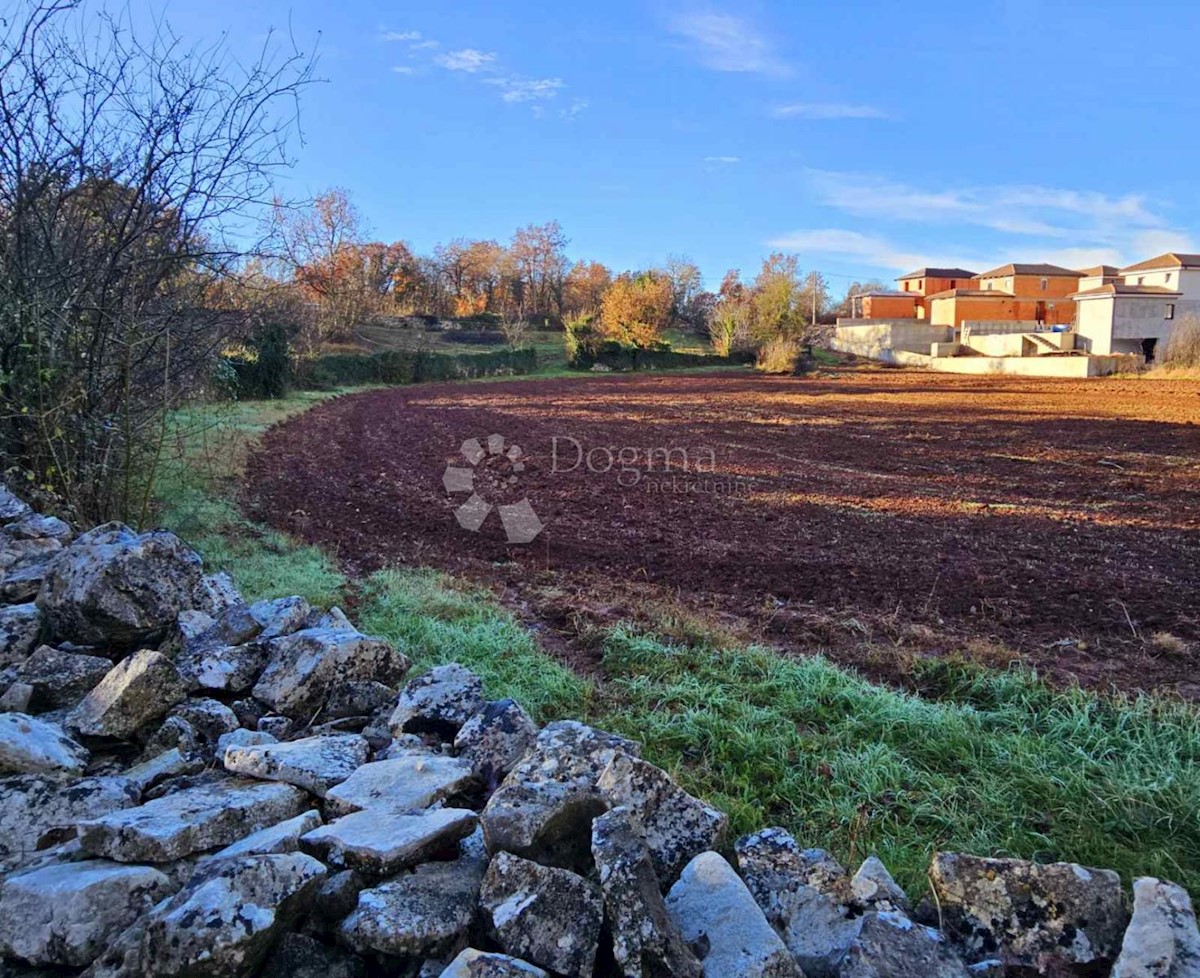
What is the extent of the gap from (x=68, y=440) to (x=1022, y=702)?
233 inches

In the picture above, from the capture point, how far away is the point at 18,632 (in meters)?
2.81

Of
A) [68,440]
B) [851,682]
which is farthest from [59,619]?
[851,682]

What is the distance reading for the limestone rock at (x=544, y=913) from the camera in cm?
141

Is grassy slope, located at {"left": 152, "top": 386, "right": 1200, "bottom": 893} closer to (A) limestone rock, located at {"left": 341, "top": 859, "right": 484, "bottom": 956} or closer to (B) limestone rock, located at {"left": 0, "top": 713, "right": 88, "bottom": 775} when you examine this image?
(A) limestone rock, located at {"left": 341, "top": 859, "right": 484, "bottom": 956}

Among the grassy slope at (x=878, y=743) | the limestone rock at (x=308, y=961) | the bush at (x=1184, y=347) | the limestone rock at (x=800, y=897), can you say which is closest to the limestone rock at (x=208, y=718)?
the limestone rock at (x=308, y=961)

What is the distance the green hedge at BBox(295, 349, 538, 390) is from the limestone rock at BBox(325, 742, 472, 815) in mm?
25628

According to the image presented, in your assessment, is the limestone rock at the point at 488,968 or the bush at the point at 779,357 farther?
the bush at the point at 779,357

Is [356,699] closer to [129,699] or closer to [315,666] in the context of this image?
[315,666]

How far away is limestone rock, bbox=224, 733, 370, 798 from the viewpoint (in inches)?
78.4

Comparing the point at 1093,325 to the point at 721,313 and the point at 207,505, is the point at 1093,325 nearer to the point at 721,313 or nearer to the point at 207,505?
the point at 721,313

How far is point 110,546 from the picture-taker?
2980 mm

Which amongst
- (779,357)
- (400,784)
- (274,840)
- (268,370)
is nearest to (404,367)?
(268,370)

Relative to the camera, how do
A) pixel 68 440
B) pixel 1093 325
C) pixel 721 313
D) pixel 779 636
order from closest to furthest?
1. pixel 779 636
2. pixel 68 440
3. pixel 1093 325
4. pixel 721 313

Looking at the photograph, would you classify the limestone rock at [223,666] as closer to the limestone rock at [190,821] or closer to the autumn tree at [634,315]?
the limestone rock at [190,821]
